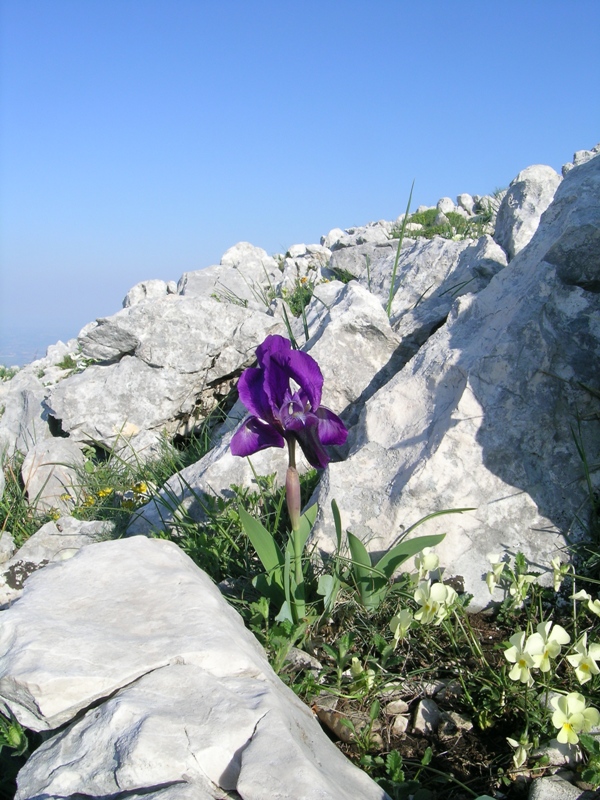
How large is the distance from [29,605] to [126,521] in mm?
2300

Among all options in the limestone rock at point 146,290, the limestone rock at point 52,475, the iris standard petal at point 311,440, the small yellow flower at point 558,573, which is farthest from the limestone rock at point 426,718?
the limestone rock at point 146,290

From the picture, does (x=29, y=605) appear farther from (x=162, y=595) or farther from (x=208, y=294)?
(x=208, y=294)

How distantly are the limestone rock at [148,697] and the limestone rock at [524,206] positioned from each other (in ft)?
12.6

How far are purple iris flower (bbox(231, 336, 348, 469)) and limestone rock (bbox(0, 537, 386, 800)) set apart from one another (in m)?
0.62

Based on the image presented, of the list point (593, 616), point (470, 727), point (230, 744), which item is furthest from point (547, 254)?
point (230, 744)

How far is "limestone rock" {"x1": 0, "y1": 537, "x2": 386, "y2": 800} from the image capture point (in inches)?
64.6

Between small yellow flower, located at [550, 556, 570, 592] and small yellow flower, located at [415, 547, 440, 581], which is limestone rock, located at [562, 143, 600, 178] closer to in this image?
small yellow flower, located at [550, 556, 570, 592]

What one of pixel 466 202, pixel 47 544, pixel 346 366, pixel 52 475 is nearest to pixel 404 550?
pixel 346 366

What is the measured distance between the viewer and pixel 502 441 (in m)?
2.99

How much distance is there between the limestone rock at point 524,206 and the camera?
5.00 metres

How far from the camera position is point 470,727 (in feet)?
7.57

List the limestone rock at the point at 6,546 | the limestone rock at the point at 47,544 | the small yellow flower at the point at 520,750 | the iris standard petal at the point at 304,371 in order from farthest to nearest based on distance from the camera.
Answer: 1. the limestone rock at the point at 6,546
2. the limestone rock at the point at 47,544
3. the iris standard petal at the point at 304,371
4. the small yellow flower at the point at 520,750

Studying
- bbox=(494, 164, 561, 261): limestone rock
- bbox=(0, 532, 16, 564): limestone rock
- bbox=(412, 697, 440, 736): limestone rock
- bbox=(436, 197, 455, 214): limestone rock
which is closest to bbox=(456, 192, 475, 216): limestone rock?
bbox=(436, 197, 455, 214): limestone rock

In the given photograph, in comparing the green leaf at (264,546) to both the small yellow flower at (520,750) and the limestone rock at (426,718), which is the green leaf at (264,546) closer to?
the limestone rock at (426,718)
